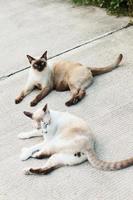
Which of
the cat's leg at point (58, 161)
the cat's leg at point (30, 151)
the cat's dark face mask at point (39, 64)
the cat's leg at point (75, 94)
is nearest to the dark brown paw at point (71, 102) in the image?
the cat's leg at point (75, 94)

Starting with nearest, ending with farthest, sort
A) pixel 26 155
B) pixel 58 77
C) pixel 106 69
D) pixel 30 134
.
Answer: pixel 26 155, pixel 30 134, pixel 58 77, pixel 106 69

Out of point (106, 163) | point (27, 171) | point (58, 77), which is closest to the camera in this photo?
point (106, 163)

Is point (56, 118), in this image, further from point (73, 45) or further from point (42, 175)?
point (73, 45)

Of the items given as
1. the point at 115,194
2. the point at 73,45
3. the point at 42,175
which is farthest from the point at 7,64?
the point at 115,194

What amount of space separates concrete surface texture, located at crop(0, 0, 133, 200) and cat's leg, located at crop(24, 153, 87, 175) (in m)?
0.05

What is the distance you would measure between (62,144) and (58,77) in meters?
1.32

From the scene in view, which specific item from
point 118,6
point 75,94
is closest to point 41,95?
point 75,94

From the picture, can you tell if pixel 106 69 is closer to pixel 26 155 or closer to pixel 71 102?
pixel 71 102

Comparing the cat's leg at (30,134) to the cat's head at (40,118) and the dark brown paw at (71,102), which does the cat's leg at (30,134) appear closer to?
the cat's head at (40,118)

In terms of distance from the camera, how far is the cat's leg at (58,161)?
145 inches

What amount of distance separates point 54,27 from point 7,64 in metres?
1.21

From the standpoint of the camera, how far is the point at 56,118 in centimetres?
390

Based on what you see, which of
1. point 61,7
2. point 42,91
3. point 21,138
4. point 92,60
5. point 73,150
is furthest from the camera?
point 61,7

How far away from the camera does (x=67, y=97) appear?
477cm
